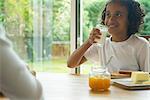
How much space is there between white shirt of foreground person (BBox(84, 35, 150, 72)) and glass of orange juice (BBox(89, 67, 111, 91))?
73 centimetres

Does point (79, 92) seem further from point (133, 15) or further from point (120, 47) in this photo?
point (133, 15)

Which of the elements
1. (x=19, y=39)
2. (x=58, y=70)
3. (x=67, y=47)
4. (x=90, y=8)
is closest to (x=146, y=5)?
(x=90, y=8)

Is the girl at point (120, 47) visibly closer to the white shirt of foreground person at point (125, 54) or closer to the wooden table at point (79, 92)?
the white shirt of foreground person at point (125, 54)

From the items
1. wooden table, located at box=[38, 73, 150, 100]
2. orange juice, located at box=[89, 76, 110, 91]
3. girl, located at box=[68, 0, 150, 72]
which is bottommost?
wooden table, located at box=[38, 73, 150, 100]

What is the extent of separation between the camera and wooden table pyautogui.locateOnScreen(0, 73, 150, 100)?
1322mm

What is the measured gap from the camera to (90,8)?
3.60 meters

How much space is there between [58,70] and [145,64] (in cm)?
159

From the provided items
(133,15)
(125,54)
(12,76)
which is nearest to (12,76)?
(12,76)

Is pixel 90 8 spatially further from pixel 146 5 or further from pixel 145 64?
pixel 145 64

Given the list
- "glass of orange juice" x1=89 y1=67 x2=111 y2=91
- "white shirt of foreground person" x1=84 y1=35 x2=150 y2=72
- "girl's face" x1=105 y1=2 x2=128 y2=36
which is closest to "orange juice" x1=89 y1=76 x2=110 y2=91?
"glass of orange juice" x1=89 y1=67 x2=111 y2=91

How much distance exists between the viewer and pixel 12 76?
22.1 inches

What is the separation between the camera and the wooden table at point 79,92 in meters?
1.32

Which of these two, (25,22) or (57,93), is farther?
(25,22)

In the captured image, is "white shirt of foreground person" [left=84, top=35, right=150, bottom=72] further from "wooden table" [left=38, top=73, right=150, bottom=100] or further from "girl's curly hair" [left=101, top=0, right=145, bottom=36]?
"wooden table" [left=38, top=73, right=150, bottom=100]
